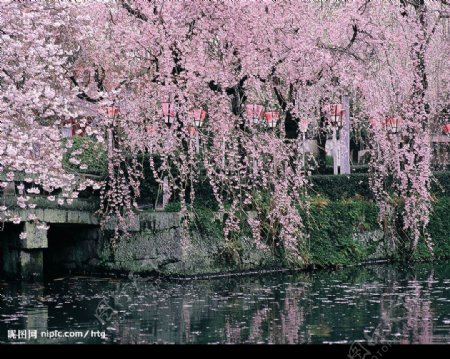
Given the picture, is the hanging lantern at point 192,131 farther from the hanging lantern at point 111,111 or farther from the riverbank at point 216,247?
the riverbank at point 216,247

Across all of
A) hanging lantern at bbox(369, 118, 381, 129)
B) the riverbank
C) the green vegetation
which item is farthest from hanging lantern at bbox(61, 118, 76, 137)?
hanging lantern at bbox(369, 118, 381, 129)

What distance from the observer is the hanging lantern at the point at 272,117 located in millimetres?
20672

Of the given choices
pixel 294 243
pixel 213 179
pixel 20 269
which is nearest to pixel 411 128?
pixel 294 243

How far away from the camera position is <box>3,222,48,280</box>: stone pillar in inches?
816

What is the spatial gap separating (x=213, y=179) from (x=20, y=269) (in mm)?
4564

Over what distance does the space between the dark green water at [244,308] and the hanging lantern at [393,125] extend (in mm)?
3126

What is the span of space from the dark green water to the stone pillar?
58cm

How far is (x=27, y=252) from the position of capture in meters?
21.0

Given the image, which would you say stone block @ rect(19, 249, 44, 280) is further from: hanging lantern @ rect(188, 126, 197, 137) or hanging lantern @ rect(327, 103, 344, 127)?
hanging lantern @ rect(327, 103, 344, 127)

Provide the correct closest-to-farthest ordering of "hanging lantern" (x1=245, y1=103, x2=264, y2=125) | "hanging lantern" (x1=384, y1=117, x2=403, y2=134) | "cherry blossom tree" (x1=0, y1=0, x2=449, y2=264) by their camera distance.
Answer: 1. "cherry blossom tree" (x1=0, y1=0, x2=449, y2=264)
2. "hanging lantern" (x1=245, y1=103, x2=264, y2=125)
3. "hanging lantern" (x1=384, y1=117, x2=403, y2=134)

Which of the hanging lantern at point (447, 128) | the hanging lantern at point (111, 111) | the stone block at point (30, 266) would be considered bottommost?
the stone block at point (30, 266)

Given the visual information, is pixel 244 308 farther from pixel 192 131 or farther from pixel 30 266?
pixel 30 266

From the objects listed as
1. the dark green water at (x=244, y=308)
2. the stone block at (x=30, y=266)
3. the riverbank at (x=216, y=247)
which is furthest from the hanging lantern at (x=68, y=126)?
the dark green water at (x=244, y=308)
